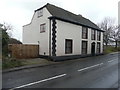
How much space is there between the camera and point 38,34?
22.7 meters

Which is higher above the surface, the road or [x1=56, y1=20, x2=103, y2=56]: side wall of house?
[x1=56, y1=20, x2=103, y2=56]: side wall of house

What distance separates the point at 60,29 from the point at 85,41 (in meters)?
7.61

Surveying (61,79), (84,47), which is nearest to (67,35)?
(84,47)

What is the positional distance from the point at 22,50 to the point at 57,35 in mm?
5182

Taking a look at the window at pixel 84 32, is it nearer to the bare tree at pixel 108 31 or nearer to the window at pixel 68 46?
the window at pixel 68 46

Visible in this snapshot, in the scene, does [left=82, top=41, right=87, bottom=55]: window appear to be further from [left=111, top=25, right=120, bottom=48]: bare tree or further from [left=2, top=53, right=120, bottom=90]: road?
[left=111, top=25, right=120, bottom=48]: bare tree

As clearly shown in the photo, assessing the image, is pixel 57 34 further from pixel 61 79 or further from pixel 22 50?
pixel 61 79

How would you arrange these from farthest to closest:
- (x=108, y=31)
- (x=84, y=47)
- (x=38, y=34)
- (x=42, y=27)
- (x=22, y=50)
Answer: (x=108, y=31), (x=84, y=47), (x=38, y=34), (x=42, y=27), (x=22, y=50)

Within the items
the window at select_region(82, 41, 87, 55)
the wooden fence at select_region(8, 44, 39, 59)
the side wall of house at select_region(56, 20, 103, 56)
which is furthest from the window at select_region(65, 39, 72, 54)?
the wooden fence at select_region(8, 44, 39, 59)

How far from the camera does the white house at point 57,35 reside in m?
19.9

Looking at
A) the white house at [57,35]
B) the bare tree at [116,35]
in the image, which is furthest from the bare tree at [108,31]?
the white house at [57,35]

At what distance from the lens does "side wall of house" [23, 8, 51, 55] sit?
20.8 metres

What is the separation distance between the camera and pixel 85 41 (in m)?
26.3

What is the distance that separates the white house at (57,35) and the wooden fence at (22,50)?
1.08 meters
